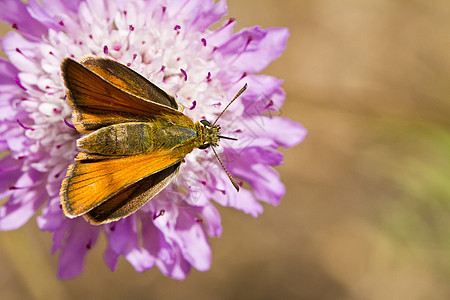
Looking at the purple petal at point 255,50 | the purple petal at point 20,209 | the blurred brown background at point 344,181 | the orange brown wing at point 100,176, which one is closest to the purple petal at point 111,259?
the purple petal at point 20,209

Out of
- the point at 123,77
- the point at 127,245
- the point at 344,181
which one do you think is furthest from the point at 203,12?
the point at 344,181

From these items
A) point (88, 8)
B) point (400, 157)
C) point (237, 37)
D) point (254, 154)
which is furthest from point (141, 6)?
point (400, 157)

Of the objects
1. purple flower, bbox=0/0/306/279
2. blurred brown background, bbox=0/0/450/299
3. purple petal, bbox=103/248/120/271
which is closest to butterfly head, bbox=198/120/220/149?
purple flower, bbox=0/0/306/279

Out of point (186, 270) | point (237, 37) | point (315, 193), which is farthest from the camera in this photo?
point (315, 193)

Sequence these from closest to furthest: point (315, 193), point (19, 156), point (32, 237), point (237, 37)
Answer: point (19, 156) < point (237, 37) < point (32, 237) < point (315, 193)

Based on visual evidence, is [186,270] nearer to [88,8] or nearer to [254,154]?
[254,154]

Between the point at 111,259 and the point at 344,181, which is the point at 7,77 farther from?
the point at 344,181

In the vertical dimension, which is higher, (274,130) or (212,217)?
(274,130)
